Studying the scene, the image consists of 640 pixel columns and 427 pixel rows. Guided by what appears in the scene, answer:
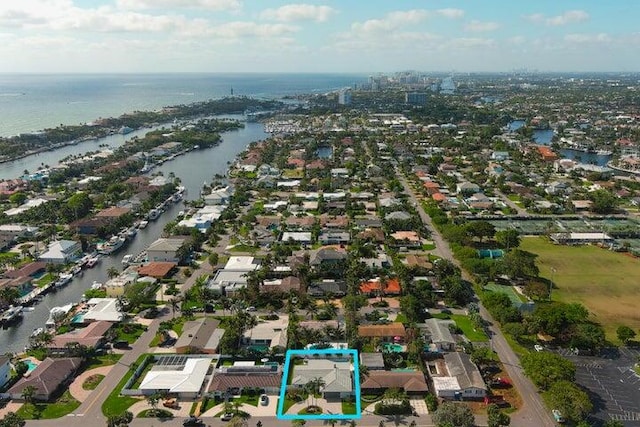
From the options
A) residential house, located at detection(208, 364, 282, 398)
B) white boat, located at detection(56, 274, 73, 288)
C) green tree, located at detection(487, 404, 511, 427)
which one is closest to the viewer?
green tree, located at detection(487, 404, 511, 427)

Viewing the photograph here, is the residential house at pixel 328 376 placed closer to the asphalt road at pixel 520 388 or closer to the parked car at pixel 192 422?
the parked car at pixel 192 422

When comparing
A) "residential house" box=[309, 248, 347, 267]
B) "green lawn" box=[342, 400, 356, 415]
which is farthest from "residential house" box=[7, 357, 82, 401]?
"residential house" box=[309, 248, 347, 267]

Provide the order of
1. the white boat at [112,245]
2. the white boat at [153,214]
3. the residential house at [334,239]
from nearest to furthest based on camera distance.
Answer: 1. the white boat at [112,245]
2. the residential house at [334,239]
3. the white boat at [153,214]

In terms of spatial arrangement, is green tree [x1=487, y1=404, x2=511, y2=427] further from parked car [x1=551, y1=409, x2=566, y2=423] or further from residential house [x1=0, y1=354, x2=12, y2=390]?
residential house [x1=0, y1=354, x2=12, y2=390]

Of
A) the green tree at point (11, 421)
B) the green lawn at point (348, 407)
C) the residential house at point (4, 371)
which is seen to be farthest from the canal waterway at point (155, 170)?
the green lawn at point (348, 407)

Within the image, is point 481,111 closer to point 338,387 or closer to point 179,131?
point 179,131


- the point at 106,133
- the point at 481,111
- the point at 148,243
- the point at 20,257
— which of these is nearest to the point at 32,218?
the point at 20,257

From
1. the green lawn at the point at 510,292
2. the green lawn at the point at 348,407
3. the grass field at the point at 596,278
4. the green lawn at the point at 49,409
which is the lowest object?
the grass field at the point at 596,278
